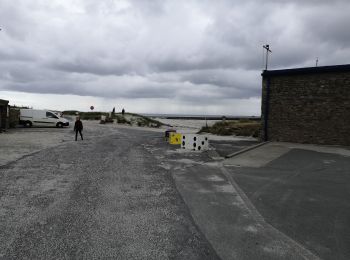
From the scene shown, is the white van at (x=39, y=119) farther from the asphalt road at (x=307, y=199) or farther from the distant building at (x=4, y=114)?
the asphalt road at (x=307, y=199)

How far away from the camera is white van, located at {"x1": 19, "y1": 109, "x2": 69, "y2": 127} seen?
3628 centimetres

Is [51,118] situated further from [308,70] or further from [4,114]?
[308,70]

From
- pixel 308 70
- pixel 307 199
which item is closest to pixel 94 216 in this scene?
pixel 307 199

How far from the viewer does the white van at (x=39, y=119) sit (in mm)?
36281

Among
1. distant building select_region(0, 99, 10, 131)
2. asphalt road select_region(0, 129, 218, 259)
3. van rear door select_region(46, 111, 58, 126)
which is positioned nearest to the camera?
asphalt road select_region(0, 129, 218, 259)

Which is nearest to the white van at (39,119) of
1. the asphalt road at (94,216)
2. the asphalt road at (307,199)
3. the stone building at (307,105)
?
the stone building at (307,105)

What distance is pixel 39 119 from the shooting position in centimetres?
3706

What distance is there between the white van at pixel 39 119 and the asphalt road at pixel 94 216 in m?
26.4

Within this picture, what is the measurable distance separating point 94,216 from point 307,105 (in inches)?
765

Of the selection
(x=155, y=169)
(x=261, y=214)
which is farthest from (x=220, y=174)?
(x=261, y=214)

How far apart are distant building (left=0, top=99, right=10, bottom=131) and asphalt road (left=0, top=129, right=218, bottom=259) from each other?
20.0 m

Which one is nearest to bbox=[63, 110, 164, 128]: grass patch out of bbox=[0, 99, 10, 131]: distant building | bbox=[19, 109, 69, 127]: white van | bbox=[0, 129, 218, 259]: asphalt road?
bbox=[19, 109, 69, 127]: white van

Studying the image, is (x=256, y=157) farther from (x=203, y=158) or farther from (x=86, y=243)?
(x=86, y=243)

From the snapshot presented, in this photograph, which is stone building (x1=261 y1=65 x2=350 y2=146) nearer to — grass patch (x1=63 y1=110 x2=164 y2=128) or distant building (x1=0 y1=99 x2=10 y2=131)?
distant building (x1=0 y1=99 x2=10 y2=131)
